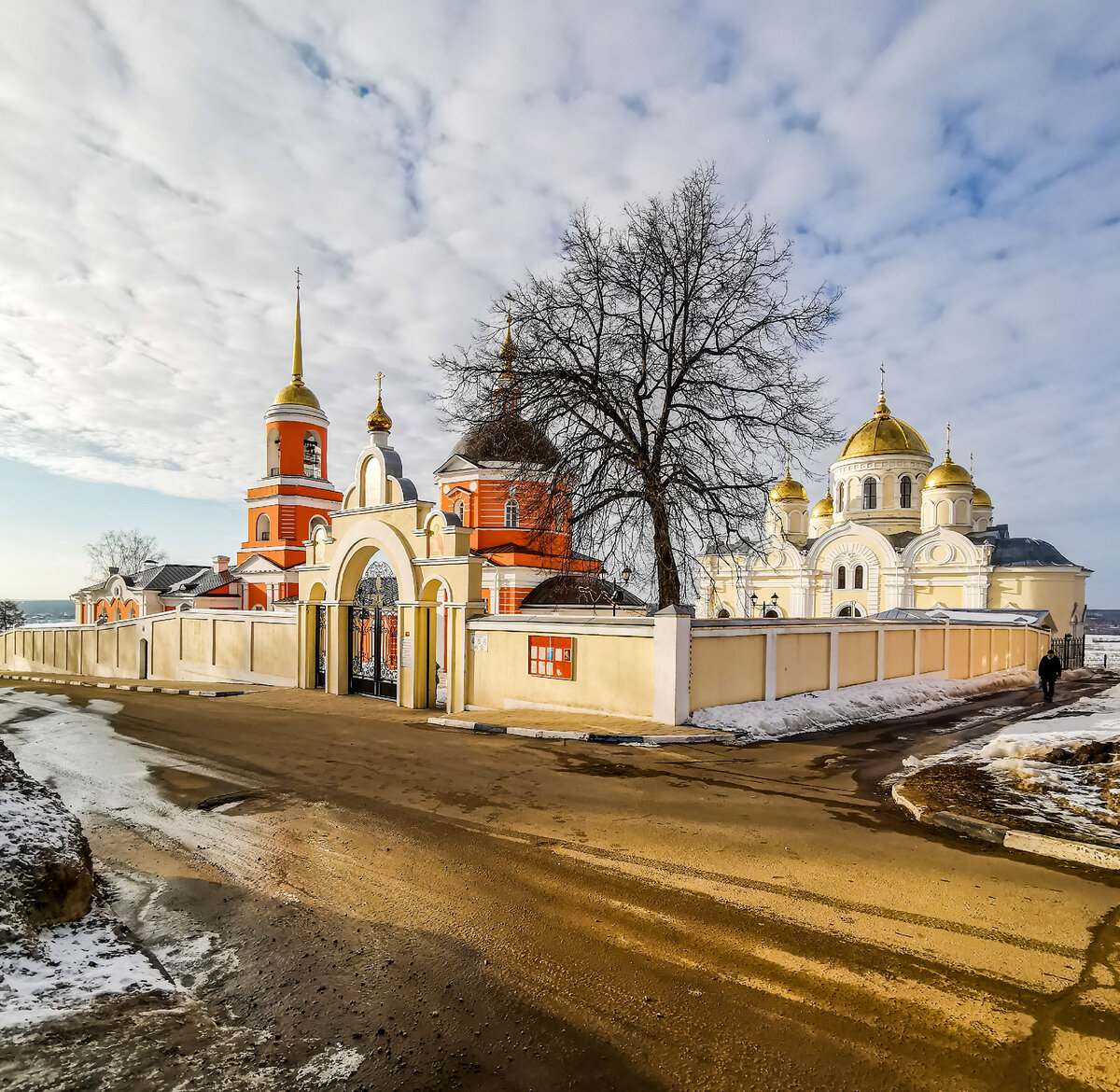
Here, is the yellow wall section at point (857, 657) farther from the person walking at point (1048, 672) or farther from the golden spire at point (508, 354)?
the golden spire at point (508, 354)

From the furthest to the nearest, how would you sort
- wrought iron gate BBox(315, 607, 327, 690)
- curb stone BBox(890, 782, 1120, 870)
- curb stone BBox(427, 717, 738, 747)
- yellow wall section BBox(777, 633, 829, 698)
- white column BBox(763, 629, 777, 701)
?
wrought iron gate BBox(315, 607, 327, 690) < yellow wall section BBox(777, 633, 829, 698) < white column BBox(763, 629, 777, 701) < curb stone BBox(427, 717, 738, 747) < curb stone BBox(890, 782, 1120, 870)

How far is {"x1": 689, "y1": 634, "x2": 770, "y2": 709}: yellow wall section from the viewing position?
37.9ft

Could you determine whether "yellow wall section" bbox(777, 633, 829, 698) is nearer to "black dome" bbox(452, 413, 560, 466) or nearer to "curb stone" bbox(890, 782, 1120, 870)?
"black dome" bbox(452, 413, 560, 466)

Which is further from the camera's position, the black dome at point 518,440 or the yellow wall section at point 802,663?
the black dome at point 518,440

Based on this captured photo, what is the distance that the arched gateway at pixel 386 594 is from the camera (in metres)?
14.6

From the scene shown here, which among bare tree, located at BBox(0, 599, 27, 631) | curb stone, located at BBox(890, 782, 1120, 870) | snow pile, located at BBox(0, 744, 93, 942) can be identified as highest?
snow pile, located at BBox(0, 744, 93, 942)

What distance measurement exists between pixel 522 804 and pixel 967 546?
35.6m

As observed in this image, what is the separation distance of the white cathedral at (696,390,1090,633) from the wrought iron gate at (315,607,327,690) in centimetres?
1922

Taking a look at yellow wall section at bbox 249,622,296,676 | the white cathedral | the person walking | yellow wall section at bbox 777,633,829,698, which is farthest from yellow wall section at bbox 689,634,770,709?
the white cathedral

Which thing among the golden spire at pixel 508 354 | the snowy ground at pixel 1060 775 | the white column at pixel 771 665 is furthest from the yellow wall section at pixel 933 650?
the golden spire at pixel 508 354

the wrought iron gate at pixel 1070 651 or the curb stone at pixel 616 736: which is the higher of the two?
the curb stone at pixel 616 736

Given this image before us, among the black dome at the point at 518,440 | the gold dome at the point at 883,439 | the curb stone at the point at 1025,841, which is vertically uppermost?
the gold dome at the point at 883,439

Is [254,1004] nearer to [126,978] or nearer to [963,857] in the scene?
[126,978]

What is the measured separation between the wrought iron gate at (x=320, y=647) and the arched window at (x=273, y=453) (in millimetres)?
17940
